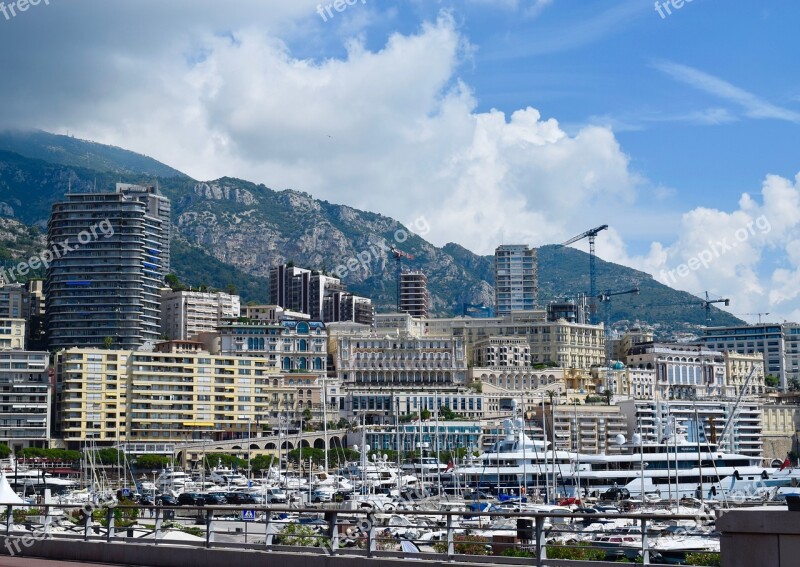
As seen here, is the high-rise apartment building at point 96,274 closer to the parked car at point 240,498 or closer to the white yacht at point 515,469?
the white yacht at point 515,469

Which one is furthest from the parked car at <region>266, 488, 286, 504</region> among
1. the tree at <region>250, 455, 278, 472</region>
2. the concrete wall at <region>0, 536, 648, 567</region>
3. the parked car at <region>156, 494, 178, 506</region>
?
the concrete wall at <region>0, 536, 648, 567</region>

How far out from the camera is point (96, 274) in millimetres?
173875

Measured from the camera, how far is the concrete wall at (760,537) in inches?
490

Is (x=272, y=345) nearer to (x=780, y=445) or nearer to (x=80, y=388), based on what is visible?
(x=80, y=388)

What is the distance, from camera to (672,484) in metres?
96.4

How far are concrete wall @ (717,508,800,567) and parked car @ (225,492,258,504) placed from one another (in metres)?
73.2

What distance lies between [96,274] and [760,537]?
168524 millimetres

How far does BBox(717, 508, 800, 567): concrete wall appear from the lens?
1245 centimetres

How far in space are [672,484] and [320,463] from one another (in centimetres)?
5089

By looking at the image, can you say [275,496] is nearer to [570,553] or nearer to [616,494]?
[616,494]

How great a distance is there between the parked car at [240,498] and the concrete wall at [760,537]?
73.2 m

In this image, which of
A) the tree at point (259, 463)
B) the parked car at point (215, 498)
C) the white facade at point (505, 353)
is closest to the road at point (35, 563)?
the parked car at point (215, 498)

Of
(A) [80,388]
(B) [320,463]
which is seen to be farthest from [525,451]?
(A) [80,388]

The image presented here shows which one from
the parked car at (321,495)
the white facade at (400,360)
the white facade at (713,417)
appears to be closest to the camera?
the parked car at (321,495)
